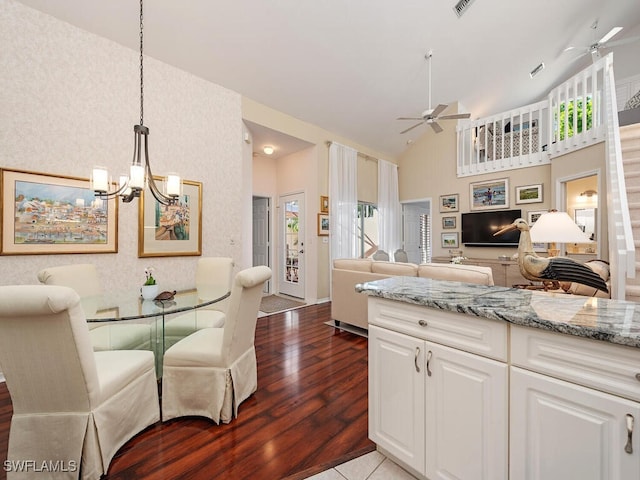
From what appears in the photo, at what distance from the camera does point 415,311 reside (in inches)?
51.3

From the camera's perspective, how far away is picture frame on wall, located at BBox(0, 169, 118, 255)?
95.5 inches

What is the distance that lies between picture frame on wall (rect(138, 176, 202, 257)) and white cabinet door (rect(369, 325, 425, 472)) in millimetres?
2890

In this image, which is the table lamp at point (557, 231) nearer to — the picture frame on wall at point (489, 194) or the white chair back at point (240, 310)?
the white chair back at point (240, 310)

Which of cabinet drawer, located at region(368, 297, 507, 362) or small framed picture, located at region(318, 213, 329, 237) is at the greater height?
small framed picture, located at region(318, 213, 329, 237)

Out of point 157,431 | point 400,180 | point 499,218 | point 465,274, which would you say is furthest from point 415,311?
point 400,180

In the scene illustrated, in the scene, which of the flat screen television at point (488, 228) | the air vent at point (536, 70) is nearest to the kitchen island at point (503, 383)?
the flat screen television at point (488, 228)

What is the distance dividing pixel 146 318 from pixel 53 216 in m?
1.52

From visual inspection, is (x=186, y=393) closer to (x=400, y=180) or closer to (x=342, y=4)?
(x=342, y=4)

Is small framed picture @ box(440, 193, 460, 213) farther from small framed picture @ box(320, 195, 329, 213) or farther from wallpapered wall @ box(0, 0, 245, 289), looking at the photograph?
wallpapered wall @ box(0, 0, 245, 289)

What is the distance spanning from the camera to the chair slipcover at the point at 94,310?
2035 mm

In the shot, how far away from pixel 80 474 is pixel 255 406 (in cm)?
95

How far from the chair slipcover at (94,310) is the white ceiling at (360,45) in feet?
8.10

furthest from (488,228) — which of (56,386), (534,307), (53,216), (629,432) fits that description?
(53,216)

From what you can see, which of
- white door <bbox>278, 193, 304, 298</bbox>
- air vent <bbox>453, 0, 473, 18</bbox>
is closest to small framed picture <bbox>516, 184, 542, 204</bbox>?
air vent <bbox>453, 0, 473, 18</bbox>
